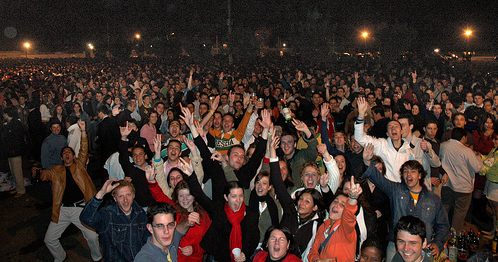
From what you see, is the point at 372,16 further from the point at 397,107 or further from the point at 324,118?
the point at 324,118

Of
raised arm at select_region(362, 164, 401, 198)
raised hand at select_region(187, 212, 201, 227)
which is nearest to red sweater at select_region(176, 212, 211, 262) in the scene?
raised hand at select_region(187, 212, 201, 227)

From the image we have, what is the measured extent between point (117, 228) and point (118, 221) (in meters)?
0.08

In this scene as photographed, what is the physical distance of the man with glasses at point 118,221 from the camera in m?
4.52

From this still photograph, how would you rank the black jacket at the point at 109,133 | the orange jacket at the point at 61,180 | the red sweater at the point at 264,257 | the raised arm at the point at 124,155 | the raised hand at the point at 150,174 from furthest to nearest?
1. the black jacket at the point at 109,133
2. the orange jacket at the point at 61,180
3. the raised arm at the point at 124,155
4. the raised hand at the point at 150,174
5. the red sweater at the point at 264,257

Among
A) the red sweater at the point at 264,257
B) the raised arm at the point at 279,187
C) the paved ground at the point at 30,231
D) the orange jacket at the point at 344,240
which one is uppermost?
the raised arm at the point at 279,187

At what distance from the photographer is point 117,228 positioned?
4.53 metres

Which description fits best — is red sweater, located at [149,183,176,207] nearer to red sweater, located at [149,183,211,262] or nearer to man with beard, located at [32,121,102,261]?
red sweater, located at [149,183,211,262]

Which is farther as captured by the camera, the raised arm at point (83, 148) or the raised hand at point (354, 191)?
the raised arm at point (83, 148)

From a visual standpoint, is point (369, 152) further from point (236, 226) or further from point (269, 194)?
point (236, 226)

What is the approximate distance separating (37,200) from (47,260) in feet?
9.82

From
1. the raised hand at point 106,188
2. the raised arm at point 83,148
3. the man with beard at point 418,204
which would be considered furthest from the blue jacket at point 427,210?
the raised arm at point 83,148

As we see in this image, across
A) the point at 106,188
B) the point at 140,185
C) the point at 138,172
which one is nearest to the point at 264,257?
the point at 106,188

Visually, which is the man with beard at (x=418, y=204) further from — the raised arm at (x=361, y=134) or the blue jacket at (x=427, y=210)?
the raised arm at (x=361, y=134)

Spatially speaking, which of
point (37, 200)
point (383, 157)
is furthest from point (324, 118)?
point (37, 200)
